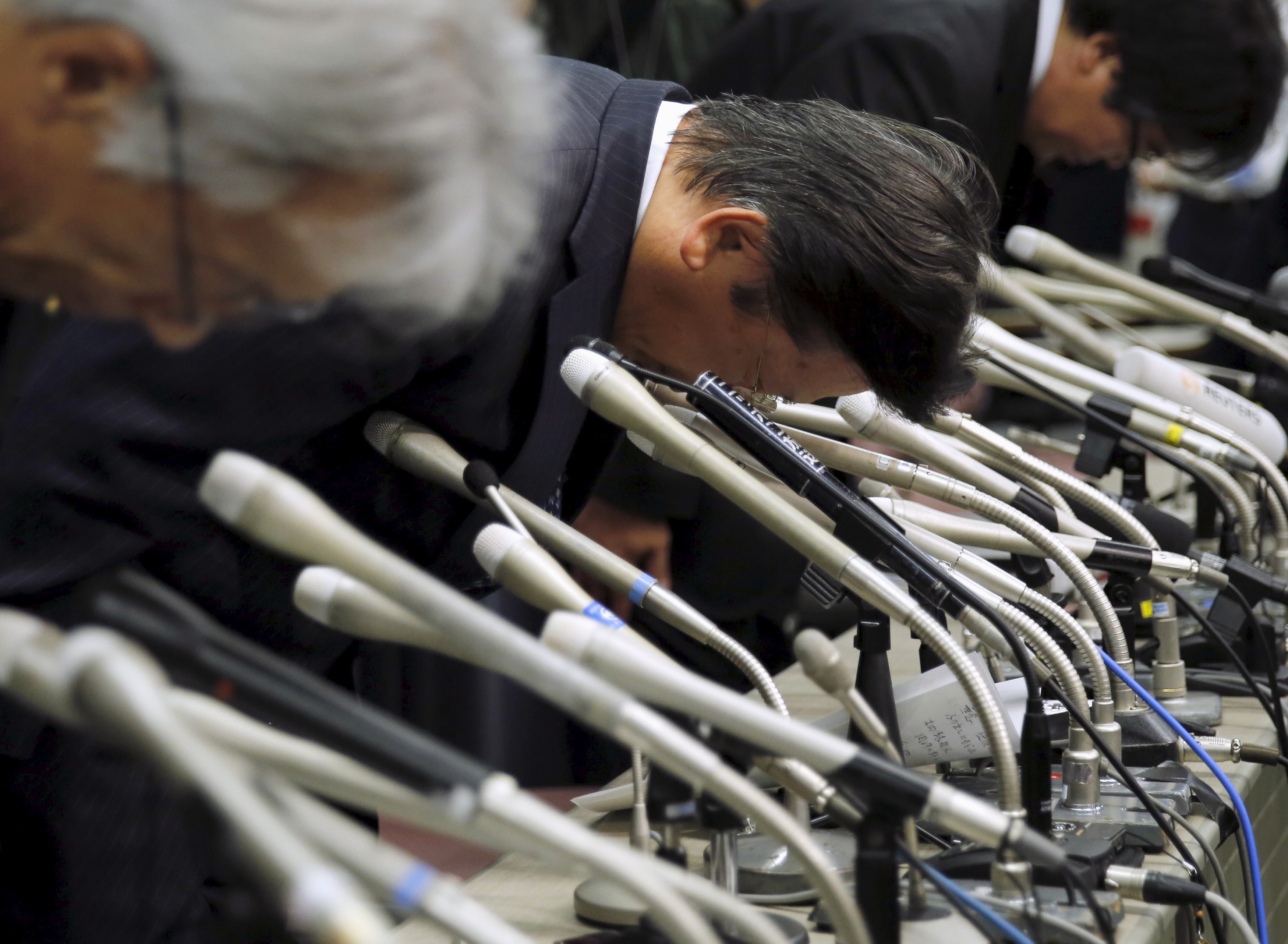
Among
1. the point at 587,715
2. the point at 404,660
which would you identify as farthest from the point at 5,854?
the point at 404,660

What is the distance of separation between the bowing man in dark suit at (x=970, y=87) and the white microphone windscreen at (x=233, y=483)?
1.38 m

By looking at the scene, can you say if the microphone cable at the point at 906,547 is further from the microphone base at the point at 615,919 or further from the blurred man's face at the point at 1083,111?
the blurred man's face at the point at 1083,111

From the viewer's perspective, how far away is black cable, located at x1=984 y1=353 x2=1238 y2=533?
1.84 meters

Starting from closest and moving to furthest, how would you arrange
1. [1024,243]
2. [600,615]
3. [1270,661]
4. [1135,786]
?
1. [600,615]
2. [1135,786]
3. [1270,661]
4. [1024,243]

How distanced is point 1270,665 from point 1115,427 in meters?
0.36

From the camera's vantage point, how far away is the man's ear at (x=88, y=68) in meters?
0.62

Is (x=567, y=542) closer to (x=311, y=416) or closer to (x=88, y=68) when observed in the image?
(x=311, y=416)

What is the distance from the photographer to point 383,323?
35.7 inches

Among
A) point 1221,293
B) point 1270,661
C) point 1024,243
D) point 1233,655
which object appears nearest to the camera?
point 1233,655

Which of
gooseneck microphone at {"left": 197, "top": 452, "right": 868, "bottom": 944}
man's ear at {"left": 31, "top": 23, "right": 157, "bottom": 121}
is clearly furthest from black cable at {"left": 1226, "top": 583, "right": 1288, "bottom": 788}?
man's ear at {"left": 31, "top": 23, "right": 157, "bottom": 121}

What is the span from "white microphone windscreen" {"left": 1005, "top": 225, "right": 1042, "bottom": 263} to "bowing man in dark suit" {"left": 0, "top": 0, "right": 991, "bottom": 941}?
73 centimetres

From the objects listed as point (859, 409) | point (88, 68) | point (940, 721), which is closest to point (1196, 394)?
point (859, 409)

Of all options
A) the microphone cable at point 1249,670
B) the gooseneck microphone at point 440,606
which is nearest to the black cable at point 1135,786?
the microphone cable at point 1249,670

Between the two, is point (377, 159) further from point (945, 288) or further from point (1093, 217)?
point (1093, 217)
